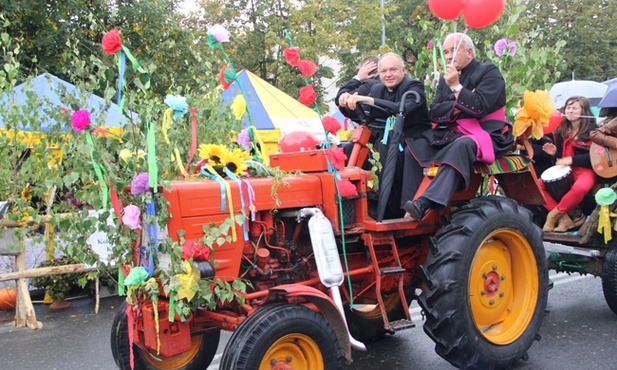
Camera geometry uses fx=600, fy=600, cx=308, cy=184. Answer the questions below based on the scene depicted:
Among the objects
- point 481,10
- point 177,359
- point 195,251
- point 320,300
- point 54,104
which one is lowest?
point 177,359

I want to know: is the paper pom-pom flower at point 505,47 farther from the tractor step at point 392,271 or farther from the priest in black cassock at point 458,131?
the tractor step at point 392,271

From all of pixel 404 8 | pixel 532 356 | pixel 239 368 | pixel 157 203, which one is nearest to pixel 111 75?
pixel 157 203

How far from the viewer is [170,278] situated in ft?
11.2

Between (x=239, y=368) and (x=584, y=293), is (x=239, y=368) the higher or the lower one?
the higher one

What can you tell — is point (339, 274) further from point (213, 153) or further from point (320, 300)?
point (213, 153)

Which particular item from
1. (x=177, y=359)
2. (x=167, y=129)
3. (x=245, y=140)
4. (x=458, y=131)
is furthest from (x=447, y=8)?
(x=177, y=359)

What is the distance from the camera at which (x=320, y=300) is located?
3.76 meters

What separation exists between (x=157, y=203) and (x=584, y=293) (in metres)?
5.63

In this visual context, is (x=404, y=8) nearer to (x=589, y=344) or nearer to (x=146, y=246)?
(x=589, y=344)

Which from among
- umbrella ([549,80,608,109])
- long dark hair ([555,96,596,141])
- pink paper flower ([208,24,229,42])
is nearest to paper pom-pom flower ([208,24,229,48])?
pink paper flower ([208,24,229,42])

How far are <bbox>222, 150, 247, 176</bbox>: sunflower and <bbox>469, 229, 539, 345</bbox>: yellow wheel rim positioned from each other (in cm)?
188

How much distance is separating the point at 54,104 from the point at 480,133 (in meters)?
4.68

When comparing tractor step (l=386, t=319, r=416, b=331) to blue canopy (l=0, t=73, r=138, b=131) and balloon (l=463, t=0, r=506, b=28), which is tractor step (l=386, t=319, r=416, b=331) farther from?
balloon (l=463, t=0, r=506, b=28)

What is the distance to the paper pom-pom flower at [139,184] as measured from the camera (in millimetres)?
3395
